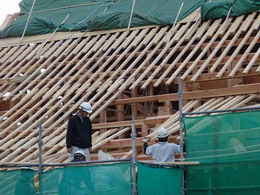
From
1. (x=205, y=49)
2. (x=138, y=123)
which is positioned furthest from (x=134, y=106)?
(x=205, y=49)

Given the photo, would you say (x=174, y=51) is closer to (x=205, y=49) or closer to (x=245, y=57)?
(x=205, y=49)

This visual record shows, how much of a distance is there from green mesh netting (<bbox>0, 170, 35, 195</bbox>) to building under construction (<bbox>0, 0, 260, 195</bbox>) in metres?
0.01

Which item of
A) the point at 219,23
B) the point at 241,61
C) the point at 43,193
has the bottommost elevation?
the point at 43,193

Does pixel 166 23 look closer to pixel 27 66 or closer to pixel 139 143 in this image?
pixel 27 66

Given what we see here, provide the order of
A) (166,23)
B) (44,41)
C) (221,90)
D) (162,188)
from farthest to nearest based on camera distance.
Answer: (44,41)
(166,23)
(221,90)
(162,188)

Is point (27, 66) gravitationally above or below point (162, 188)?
above

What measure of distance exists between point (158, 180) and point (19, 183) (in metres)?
1.96

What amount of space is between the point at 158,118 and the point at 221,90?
4.22ft

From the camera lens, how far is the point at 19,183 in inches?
475

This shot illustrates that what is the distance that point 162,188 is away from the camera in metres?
11.8

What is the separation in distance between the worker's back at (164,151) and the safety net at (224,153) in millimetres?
622

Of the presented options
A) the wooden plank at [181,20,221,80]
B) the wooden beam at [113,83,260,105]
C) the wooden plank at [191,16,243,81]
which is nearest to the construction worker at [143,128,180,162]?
the wooden beam at [113,83,260,105]

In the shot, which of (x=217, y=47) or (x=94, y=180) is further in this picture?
(x=217, y=47)

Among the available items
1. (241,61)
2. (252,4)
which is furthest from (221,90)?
(252,4)
